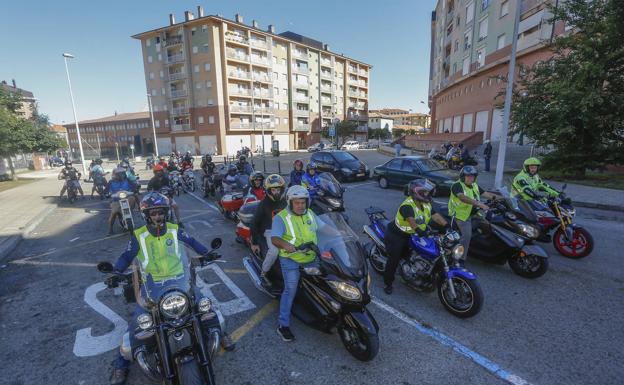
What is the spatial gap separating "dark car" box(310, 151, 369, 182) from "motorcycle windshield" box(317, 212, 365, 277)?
12.5 metres

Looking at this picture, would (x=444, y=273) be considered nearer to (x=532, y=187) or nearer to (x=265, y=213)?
(x=265, y=213)

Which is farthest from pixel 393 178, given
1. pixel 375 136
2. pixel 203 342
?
pixel 375 136

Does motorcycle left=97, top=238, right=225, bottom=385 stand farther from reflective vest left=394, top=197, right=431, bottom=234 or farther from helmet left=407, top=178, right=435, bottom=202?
helmet left=407, top=178, right=435, bottom=202

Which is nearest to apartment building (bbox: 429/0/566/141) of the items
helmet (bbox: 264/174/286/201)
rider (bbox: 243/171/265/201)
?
rider (bbox: 243/171/265/201)

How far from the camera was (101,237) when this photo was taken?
26.2 ft

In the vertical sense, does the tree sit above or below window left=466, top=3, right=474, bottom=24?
below

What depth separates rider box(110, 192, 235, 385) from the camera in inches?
118

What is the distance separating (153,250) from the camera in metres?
3.07

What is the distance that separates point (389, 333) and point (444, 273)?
1094mm

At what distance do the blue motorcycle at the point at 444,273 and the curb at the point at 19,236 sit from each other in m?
8.32

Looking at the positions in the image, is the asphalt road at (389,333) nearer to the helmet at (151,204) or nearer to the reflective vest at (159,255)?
the reflective vest at (159,255)

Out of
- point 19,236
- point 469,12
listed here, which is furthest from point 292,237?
point 469,12

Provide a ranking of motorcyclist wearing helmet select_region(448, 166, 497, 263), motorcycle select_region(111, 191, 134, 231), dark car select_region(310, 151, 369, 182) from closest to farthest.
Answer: motorcyclist wearing helmet select_region(448, 166, 497, 263), motorcycle select_region(111, 191, 134, 231), dark car select_region(310, 151, 369, 182)

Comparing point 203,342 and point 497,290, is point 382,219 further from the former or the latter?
point 203,342
